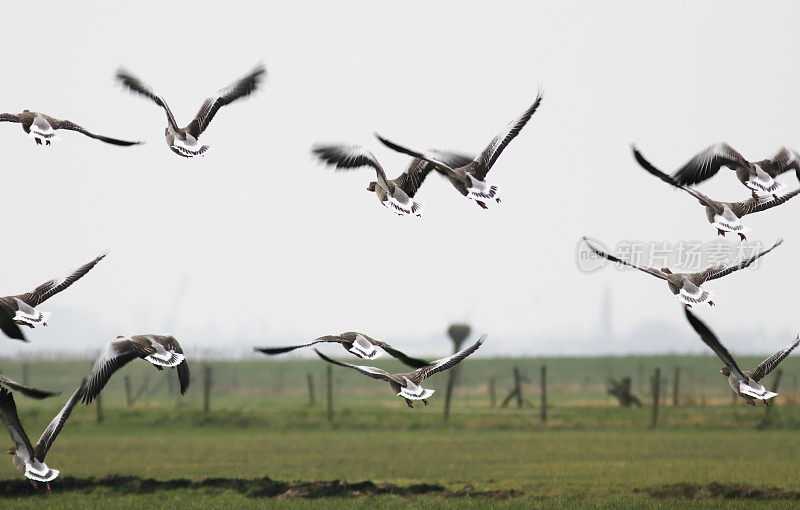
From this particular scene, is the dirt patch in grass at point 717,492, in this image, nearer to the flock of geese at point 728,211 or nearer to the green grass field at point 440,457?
the green grass field at point 440,457

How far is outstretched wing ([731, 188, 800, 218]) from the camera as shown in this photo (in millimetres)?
12930

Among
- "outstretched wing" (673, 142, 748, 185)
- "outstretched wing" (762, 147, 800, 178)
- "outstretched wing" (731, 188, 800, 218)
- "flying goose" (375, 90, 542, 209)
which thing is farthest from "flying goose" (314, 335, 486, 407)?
"outstretched wing" (762, 147, 800, 178)

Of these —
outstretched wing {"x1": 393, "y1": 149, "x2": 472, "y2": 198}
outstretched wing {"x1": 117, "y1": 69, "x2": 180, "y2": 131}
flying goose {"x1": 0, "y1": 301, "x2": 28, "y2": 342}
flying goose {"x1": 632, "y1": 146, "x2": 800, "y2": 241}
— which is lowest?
flying goose {"x1": 0, "y1": 301, "x2": 28, "y2": 342}

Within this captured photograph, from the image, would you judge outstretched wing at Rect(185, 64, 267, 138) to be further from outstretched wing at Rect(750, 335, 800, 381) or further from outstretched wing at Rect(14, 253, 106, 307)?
outstretched wing at Rect(750, 335, 800, 381)

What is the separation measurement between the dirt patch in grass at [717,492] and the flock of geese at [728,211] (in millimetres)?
9149

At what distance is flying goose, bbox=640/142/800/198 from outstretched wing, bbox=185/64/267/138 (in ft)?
21.1

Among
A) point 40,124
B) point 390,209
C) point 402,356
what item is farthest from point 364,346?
point 40,124

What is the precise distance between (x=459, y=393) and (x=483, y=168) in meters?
74.8

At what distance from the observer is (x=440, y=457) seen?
101ft

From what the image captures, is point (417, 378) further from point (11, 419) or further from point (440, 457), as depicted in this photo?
point (440, 457)

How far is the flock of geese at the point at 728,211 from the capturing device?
11.3 meters

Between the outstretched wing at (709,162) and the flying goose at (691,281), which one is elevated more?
the outstretched wing at (709,162)

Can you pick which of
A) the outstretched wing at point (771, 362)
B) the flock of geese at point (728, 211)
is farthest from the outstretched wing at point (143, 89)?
the outstretched wing at point (771, 362)

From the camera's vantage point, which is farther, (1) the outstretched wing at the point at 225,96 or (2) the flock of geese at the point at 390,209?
(1) the outstretched wing at the point at 225,96
